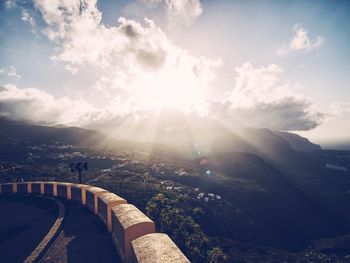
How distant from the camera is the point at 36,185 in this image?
18812 mm

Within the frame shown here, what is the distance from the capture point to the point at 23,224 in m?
11.1

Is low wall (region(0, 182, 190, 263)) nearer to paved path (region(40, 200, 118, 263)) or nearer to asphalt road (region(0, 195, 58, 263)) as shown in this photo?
paved path (region(40, 200, 118, 263))

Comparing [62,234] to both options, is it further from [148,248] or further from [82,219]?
Answer: [148,248]

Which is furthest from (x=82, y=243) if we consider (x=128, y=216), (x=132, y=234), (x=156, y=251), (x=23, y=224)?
(x=156, y=251)

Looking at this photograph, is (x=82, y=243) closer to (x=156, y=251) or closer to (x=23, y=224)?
(x=23, y=224)

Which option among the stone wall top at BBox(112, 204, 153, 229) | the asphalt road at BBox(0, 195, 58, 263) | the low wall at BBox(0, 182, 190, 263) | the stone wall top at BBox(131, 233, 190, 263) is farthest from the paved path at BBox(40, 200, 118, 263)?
the stone wall top at BBox(131, 233, 190, 263)

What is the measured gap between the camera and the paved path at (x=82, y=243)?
7387mm

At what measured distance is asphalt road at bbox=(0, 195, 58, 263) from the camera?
8326 millimetres

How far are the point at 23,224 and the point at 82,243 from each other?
460cm

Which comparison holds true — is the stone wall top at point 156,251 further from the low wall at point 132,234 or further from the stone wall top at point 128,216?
the stone wall top at point 128,216

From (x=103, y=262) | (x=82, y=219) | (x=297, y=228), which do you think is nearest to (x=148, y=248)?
(x=103, y=262)

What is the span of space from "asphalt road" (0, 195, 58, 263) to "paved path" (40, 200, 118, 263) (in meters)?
0.84

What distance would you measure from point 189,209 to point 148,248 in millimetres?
143176

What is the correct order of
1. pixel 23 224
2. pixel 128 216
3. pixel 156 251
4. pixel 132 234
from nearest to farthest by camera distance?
pixel 156 251
pixel 132 234
pixel 128 216
pixel 23 224
